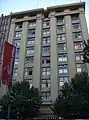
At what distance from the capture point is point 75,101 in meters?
23.5

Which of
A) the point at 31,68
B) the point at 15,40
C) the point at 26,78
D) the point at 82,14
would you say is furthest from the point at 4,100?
the point at 82,14

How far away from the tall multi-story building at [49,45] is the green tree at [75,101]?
512cm

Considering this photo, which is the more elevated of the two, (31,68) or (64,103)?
(31,68)

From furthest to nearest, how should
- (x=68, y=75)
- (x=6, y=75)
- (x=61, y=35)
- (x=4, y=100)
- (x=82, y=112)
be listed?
(x=61, y=35) → (x=68, y=75) → (x=4, y=100) → (x=82, y=112) → (x=6, y=75)

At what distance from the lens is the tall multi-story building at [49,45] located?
32312 millimetres

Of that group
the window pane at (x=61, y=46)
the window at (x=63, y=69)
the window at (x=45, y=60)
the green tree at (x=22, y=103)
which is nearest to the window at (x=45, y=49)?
the window at (x=45, y=60)

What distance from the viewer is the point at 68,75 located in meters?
32.0

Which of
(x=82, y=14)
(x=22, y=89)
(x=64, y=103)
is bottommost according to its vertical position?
(x=64, y=103)

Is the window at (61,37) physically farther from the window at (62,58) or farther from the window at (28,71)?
the window at (28,71)

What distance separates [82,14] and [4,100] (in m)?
25.2

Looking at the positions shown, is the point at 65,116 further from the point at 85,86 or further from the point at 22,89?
the point at 22,89

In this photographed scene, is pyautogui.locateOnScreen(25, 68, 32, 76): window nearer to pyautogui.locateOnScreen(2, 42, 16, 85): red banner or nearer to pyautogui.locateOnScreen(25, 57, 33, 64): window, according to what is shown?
pyautogui.locateOnScreen(25, 57, 33, 64): window

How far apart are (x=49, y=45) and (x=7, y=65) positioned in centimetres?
2277

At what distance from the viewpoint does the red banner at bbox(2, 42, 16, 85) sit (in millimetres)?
14391
